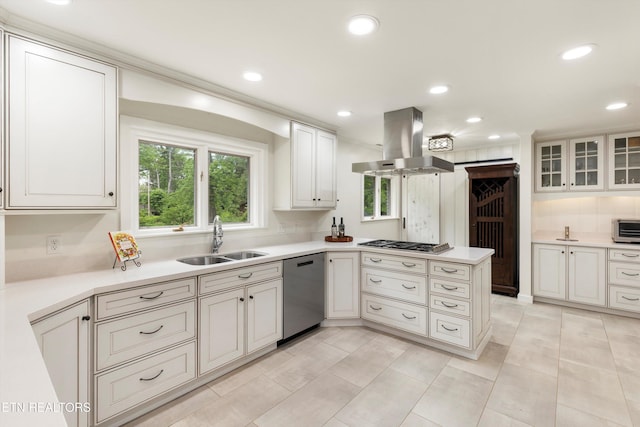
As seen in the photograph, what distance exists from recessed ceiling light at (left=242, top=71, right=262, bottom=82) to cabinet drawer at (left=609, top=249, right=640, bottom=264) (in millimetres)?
4553

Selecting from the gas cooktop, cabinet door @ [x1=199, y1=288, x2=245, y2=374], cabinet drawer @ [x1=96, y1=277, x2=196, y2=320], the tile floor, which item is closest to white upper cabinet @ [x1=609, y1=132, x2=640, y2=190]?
the tile floor

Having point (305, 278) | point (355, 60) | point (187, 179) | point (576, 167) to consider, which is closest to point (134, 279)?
point (187, 179)

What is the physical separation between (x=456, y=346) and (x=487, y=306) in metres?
0.60

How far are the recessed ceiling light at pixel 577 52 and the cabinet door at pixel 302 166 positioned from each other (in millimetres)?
2385

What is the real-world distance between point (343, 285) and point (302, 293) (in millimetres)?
555

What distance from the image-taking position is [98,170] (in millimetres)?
1982

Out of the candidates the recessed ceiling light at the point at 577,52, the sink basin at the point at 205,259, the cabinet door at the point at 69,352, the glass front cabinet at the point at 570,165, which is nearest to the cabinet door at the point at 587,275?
the glass front cabinet at the point at 570,165

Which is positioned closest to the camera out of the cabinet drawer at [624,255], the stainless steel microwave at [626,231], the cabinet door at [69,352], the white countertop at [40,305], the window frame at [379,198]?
Result: the white countertop at [40,305]

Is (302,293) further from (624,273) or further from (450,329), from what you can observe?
(624,273)

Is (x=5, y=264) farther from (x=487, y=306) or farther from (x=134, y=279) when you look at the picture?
(x=487, y=306)

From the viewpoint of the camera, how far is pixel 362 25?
173cm

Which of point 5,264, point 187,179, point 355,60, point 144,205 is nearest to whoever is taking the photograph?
point 5,264

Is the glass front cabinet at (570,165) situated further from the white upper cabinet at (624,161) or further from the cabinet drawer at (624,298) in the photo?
the cabinet drawer at (624,298)

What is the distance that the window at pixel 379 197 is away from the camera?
5191mm
